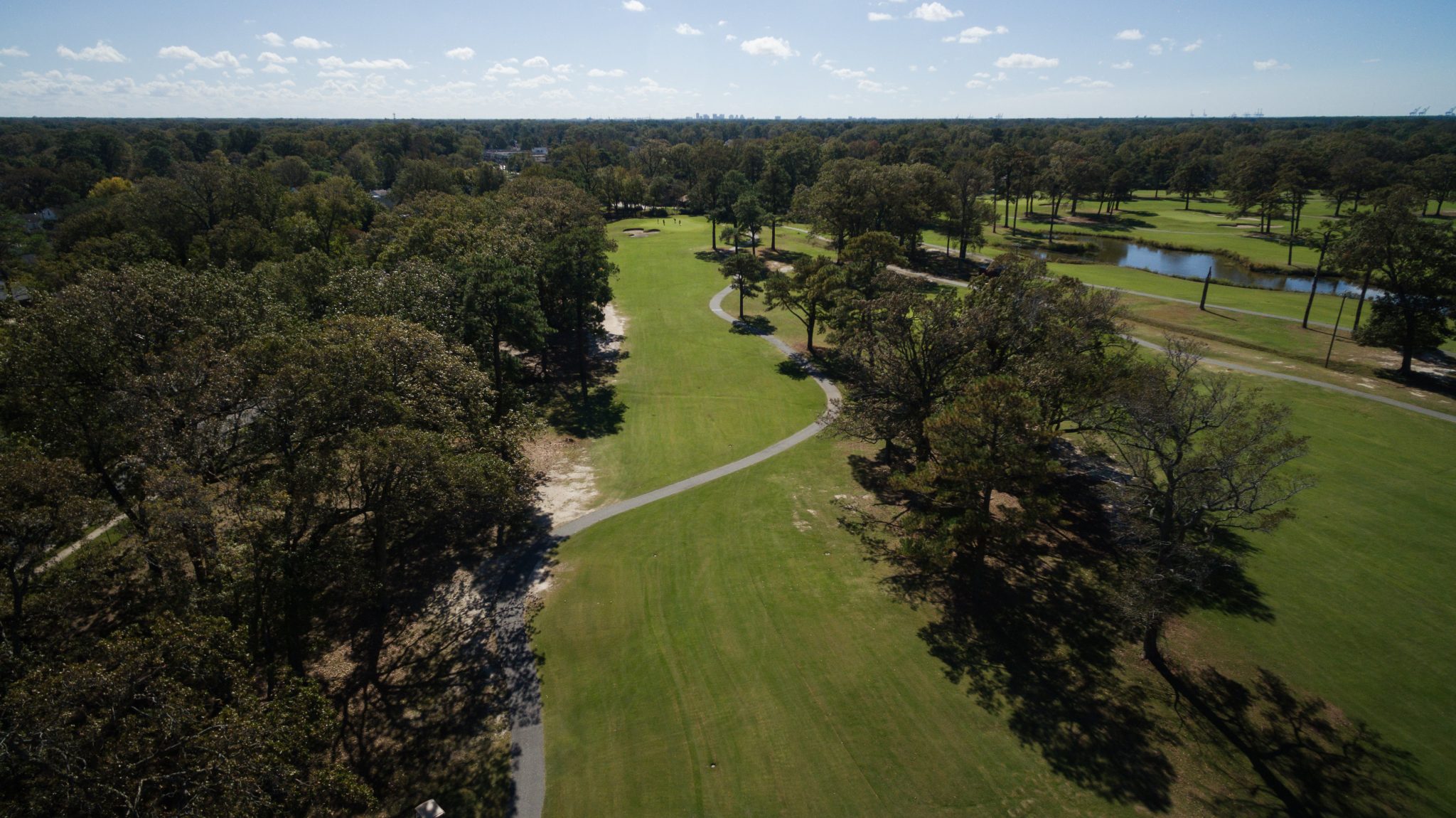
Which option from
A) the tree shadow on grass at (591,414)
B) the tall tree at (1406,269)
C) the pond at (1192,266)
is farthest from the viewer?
the pond at (1192,266)

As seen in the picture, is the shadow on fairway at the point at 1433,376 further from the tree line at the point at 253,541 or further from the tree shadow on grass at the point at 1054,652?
the tree line at the point at 253,541

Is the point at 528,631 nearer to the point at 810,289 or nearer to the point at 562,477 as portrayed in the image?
the point at 562,477

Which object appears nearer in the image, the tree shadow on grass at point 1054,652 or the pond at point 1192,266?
the tree shadow on grass at point 1054,652

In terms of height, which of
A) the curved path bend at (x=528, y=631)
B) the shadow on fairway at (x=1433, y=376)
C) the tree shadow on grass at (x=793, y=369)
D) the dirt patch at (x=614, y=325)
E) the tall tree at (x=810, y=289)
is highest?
the tall tree at (x=810, y=289)

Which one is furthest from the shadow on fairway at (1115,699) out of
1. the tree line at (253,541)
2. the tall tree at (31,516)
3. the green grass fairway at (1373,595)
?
the tall tree at (31,516)

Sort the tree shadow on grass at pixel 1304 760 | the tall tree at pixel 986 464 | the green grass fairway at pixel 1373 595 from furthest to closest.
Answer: the tall tree at pixel 986 464 → the green grass fairway at pixel 1373 595 → the tree shadow on grass at pixel 1304 760

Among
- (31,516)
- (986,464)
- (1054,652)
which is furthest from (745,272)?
(31,516)
